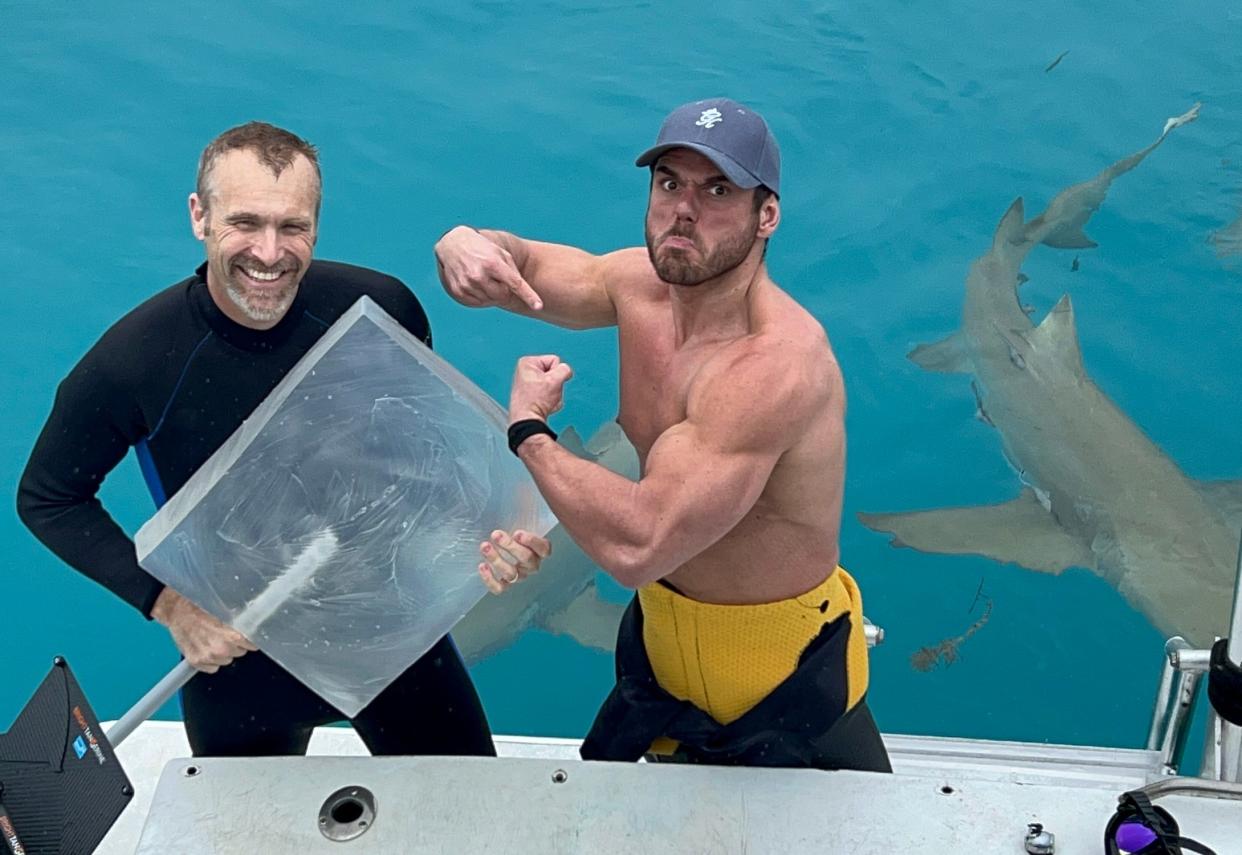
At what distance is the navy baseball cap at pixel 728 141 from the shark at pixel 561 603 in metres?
2.53

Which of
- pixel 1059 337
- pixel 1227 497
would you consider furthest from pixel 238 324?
pixel 1227 497

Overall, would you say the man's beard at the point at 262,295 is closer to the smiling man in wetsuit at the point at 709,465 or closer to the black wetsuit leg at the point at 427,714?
the smiling man in wetsuit at the point at 709,465

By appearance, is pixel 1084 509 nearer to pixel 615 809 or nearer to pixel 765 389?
pixel 765 389

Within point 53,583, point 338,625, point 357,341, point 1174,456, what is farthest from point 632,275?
point 1174,456

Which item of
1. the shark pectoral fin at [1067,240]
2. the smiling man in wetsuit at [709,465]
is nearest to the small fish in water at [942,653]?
the shark pectoral fin at [1067,240]

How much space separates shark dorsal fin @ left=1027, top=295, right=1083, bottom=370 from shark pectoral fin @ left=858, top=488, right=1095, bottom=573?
639mm

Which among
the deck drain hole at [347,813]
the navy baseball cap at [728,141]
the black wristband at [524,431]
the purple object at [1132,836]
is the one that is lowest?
the deck drain hole at [347,813]

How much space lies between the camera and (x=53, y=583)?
604 centimetres

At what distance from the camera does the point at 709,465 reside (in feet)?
6.47

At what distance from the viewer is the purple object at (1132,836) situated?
5.07 ft

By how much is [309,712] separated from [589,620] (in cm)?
250

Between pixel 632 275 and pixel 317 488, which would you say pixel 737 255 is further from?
pixel 317 488

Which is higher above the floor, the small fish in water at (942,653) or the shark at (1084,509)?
the shark at (1084,509)

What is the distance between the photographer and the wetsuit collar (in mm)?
2223
